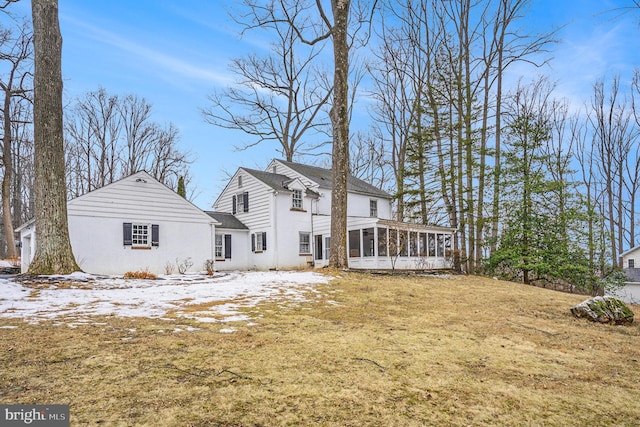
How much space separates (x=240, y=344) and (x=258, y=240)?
16.1m

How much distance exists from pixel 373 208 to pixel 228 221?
9.33 meters

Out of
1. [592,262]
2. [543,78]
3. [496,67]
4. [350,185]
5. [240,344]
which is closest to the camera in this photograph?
[240,344]

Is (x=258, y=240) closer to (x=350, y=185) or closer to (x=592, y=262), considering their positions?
(x=350, y=185)

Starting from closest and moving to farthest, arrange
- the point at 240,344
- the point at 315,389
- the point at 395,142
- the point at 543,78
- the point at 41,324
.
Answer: the point at 315,389
the point at 240,344
the point at 41,324
the point at 543,78
the point at 395,142

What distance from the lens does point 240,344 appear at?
13.9ft

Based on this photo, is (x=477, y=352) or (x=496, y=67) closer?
(x=477, y=352)

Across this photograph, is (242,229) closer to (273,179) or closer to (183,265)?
(273,179)

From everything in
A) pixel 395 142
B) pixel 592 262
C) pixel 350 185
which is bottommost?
pixel 592 262

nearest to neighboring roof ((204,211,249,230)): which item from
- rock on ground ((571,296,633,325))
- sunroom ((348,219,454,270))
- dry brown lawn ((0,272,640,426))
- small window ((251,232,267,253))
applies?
small window ((251,232,267,253))

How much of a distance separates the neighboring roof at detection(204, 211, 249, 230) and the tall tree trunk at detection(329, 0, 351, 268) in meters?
8.40

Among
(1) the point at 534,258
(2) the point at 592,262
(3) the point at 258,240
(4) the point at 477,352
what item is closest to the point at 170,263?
(3) the point at 258,240

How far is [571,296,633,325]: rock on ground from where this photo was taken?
715 cm

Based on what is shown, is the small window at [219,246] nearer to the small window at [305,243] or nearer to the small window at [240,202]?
the small window at [240,202]

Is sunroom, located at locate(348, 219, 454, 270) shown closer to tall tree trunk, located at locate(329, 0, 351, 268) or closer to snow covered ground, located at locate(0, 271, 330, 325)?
tall tree trunk, located at locate(329, 0, 351, 268)
